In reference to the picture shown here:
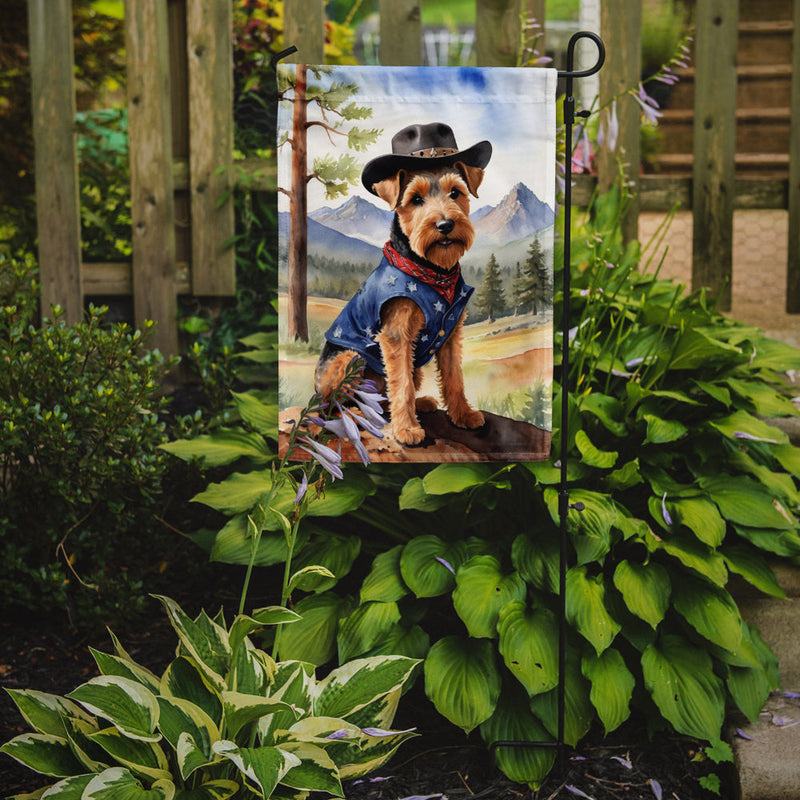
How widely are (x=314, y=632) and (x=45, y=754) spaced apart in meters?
0.70

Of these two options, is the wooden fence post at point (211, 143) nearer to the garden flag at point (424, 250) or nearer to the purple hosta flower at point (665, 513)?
the garden flag at point (424, 250)

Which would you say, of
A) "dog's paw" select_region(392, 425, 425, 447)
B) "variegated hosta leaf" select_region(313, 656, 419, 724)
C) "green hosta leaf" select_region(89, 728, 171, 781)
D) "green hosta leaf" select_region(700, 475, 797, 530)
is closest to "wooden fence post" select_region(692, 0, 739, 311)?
"green hosta leaf" select_region(700, 475, 797, 530)

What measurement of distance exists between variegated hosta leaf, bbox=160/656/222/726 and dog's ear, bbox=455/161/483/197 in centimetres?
119

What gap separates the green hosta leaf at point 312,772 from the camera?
1.62 meters

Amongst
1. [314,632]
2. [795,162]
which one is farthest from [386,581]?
[795,162]

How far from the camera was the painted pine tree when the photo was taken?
1.85 metres

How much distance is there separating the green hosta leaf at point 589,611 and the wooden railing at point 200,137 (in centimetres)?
182

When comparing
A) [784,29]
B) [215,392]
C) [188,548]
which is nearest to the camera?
[188,548]

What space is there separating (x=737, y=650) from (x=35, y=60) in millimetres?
3155

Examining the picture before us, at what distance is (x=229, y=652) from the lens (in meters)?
1.82

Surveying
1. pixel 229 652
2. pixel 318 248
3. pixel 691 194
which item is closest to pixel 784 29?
pixel 691 194

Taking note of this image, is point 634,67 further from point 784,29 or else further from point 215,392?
point 784,29

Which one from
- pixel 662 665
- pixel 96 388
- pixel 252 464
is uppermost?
pixel 96 388

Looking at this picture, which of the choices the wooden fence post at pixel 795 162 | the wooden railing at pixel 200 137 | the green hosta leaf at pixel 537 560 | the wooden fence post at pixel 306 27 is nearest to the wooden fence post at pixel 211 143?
the wooden railing at pixel 200 137
